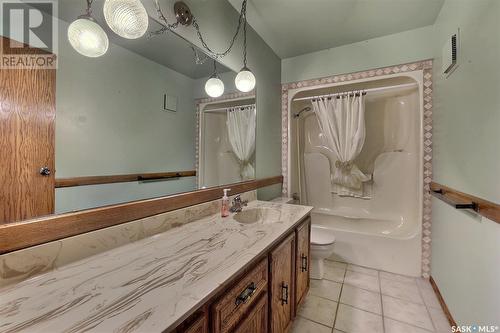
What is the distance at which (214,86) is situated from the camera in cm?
156

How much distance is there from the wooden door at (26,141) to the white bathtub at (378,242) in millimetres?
2378

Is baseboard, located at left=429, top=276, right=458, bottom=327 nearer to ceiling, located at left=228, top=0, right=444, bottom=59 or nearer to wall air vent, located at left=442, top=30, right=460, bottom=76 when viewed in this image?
wall air vent, located at left=442, top=30, right=460, bottom=76

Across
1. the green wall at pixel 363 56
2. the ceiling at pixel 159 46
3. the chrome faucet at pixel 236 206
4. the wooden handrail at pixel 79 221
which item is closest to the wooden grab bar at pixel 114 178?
the wooden handrail at pixel 79 221

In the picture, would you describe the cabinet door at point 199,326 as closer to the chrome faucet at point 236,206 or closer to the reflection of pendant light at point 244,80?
the chrome faucet at point 236,206

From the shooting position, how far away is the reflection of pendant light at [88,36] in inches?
31.3

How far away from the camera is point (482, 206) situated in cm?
105

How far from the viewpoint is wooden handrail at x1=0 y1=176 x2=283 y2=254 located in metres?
0.64

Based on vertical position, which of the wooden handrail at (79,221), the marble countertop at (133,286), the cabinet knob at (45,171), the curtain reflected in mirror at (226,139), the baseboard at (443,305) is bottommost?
the baseboard at (443,305)

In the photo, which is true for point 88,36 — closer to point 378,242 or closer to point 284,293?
point 284,293

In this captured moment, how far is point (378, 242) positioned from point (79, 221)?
7.97ft

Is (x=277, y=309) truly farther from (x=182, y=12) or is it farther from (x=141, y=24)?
(x=182, y=12)

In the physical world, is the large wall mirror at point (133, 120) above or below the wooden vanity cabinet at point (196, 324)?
above

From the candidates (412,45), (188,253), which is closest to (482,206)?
(188,253)

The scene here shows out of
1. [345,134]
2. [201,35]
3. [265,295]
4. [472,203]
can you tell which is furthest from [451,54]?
[265,295]
